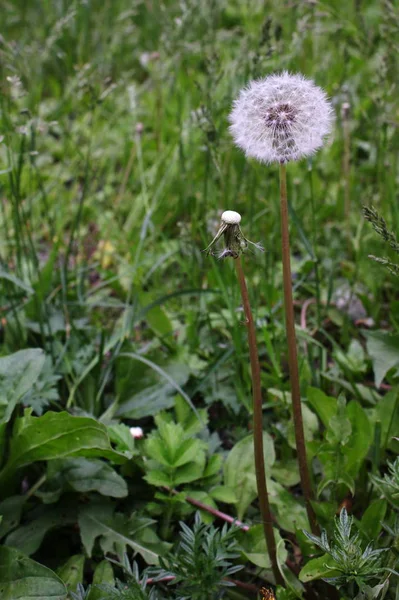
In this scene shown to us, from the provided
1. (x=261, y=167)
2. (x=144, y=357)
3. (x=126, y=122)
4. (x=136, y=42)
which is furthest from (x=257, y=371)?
(x=136, y=42)

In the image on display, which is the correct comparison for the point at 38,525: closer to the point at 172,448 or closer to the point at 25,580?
the point at 25,580

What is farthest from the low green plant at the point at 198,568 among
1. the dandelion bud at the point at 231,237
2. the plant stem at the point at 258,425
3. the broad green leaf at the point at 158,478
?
the dandelion bud at the point at 231,237

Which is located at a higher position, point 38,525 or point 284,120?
point 284,120

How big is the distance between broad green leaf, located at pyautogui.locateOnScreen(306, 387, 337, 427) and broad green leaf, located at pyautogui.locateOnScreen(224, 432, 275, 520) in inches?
6.4

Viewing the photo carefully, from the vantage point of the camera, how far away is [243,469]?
1.78 m

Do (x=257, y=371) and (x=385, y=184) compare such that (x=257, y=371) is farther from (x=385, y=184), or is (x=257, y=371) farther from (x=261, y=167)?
(x=261, y=167)

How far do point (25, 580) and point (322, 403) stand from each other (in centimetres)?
89

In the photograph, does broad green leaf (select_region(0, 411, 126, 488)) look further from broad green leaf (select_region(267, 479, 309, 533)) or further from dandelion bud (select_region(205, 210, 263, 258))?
dandelion bud (select_region(205, 210, 263, 258))

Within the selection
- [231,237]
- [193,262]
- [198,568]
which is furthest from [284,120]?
[193,262]

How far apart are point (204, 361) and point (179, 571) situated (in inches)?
33.0

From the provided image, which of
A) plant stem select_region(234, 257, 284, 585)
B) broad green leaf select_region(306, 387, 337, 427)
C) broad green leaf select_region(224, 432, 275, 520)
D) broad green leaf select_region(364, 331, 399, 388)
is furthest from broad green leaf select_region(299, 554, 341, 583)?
broad green leaf select_region(364, 331, 399, 388)

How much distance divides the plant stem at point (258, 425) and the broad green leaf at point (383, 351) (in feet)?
1.88

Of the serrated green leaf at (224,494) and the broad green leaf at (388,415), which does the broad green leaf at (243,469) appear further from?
the broad green leaf at (388,415)

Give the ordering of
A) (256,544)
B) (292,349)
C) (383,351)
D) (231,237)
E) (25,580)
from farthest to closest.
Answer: (383,351) → (256,544) → (25,580) → (292,349) → (231,237)
